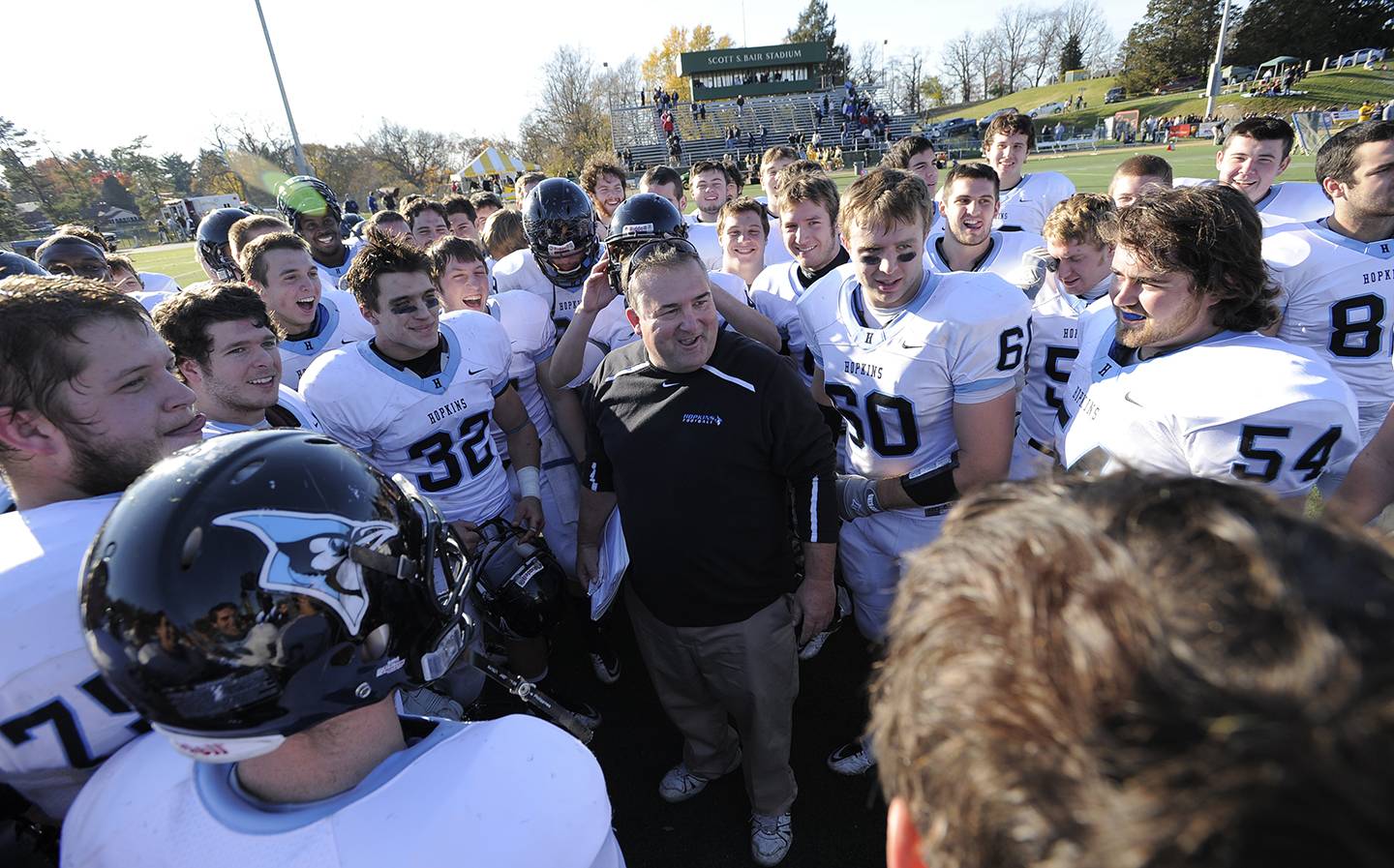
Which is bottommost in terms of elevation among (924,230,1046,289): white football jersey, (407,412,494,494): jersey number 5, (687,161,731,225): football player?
(407,412,494,494): jersey number 5

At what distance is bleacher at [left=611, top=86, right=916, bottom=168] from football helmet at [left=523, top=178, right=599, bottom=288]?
4547cm

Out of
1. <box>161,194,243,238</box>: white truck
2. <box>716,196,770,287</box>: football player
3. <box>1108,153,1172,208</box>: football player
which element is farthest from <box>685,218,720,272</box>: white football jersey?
<box>161,194,243,238</box>: white truck

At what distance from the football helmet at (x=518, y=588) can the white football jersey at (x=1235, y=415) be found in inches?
87.4

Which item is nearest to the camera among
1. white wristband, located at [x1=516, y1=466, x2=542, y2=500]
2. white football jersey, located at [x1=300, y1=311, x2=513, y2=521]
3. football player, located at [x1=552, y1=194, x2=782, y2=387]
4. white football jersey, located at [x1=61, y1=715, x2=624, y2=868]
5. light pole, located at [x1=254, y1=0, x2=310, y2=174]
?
white football jersey, located at [x1=61, y1=715, x2=624, y2=868]

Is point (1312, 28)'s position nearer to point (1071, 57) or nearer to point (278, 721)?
point (1071, 57)

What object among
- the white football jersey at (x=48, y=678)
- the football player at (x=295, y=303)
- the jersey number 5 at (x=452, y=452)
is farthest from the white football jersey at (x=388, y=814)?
the football player at (x=295, y=303)

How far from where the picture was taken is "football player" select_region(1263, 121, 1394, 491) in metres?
3.46

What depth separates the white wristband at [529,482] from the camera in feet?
12.5

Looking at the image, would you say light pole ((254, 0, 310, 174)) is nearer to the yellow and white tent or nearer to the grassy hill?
the yellow and white tent

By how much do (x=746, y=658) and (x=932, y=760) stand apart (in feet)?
6.42

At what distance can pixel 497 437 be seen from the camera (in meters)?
4.11

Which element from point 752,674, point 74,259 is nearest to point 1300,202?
point 752,674

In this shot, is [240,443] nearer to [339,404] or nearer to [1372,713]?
[1372,713]

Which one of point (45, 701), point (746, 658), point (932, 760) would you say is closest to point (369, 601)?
point (45, 701)
